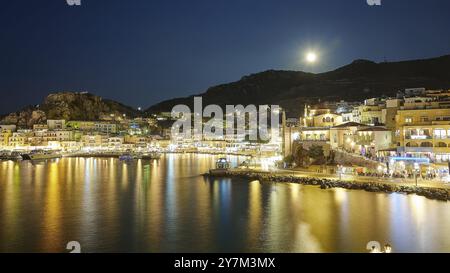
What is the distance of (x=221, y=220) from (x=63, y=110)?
48863mm

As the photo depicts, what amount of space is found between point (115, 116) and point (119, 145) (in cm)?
1557

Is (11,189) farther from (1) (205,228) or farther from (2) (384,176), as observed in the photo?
(2) (384,176)

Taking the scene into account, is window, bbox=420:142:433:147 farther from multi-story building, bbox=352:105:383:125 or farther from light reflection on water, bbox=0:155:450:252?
multi-story building, bbox=352:105:383:125

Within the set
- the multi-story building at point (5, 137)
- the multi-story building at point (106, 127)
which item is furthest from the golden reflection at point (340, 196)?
the multi-story building at point (106, 127)

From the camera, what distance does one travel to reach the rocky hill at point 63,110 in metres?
52.3

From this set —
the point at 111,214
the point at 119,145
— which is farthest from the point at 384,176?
the point at 119,145

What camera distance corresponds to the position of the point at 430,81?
54500mm

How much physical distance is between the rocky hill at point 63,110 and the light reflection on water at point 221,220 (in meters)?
40.1

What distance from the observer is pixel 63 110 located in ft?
176

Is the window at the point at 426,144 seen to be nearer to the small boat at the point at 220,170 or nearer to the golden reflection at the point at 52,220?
the small boat at the point at 220,170

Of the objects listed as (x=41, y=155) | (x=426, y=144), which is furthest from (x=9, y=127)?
A: (x=426, y=144)

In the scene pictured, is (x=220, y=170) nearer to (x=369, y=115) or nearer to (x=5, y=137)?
(x=369, y=115)

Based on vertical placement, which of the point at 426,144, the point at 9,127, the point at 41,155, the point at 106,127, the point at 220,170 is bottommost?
the point at 220,170
